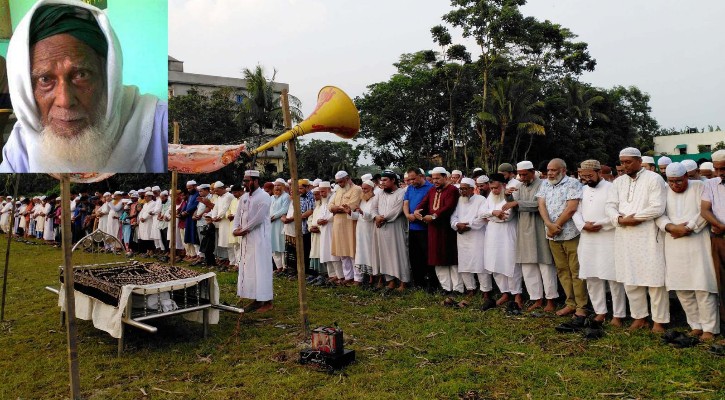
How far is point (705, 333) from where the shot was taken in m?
4.92

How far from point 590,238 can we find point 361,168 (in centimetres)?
3238

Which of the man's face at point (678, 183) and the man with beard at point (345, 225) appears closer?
the man's face at point (678, 183)

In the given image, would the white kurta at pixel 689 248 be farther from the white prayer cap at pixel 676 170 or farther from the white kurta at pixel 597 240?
the white kurta at pixel 597 240

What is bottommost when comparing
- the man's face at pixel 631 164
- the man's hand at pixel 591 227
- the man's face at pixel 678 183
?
the man's hand at pixel 591 227

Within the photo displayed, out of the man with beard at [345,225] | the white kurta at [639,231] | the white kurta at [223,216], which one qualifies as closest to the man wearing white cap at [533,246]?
the white kurta at [639,231]

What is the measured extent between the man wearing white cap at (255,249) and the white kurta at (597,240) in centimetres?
391

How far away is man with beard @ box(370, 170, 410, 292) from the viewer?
7.97 m

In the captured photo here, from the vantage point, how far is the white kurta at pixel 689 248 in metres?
4.86

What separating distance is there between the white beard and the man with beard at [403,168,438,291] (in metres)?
4.65

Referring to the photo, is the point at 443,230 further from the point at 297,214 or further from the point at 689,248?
the point at 689,248

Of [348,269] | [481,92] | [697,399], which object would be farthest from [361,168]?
[697,399]

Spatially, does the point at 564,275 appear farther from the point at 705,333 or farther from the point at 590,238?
the point at 705,333

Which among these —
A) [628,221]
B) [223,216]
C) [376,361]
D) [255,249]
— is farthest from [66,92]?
[223,216]

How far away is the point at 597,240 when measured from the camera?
5.62 m
